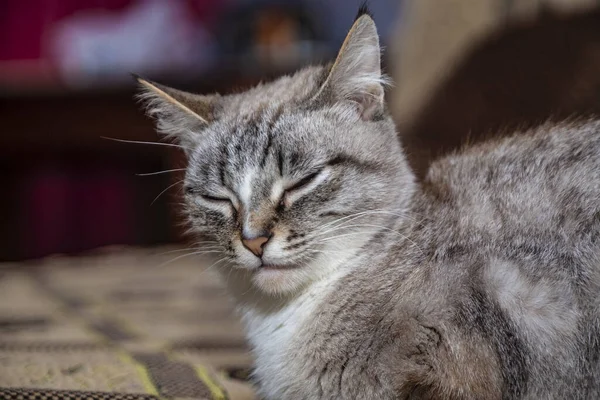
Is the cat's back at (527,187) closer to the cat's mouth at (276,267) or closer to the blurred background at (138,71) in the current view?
the cat's mouth at (276,267)

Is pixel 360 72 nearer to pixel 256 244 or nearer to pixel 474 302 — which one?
pixel 256 244

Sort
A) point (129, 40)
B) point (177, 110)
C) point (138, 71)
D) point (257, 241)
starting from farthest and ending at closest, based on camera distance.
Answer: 1. point (129, 40)
2. point (138, 71)
3. point (177, 110)
4. point (257, 241)

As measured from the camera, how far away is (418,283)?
1.22 m

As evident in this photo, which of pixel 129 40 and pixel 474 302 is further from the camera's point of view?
pixel 129 40

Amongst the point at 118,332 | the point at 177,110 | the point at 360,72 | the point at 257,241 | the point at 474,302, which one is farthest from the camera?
the point at 118,332

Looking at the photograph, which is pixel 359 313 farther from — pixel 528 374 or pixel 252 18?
pixel 252 18

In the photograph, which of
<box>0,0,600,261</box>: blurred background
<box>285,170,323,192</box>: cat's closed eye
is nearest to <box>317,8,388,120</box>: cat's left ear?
<box>285,170,323,192</box>: cat's closed eye

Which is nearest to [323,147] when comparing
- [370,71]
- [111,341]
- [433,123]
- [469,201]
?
[370,71]

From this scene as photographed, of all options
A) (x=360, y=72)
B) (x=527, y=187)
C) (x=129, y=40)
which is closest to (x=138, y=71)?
(x=129, y=40)

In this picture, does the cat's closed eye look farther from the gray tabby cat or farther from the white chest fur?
the white chest fur

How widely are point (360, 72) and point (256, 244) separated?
402 millimetres

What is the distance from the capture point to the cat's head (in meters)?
1.29

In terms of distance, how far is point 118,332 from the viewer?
74.7 inches

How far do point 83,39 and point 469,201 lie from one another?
3.39 metres
